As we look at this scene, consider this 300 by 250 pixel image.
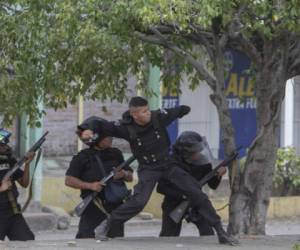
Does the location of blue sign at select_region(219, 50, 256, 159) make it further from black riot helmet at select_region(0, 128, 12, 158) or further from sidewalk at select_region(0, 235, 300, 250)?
black riot helmet at select_region(0, 128, 12, 158)

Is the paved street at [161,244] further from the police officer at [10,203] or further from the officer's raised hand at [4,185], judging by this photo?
the officer's raised hand at [4,185]

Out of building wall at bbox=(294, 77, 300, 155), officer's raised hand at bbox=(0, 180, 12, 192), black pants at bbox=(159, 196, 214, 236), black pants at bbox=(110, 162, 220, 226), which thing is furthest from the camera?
building wall at bbox=(294, 77, 300, 155)

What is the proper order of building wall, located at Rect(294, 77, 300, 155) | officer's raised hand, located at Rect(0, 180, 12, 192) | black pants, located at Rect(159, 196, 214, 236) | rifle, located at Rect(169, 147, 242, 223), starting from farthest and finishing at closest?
1. building wall, located at Rect(294, 77, 300, 155)
2. black pants, located at Rect(159, 196, 214, 236)
3. rifle, located at Rect(169, 147, 242, 223)
4. officer's raised hand, located at Rect(0, 180, 12, 192)

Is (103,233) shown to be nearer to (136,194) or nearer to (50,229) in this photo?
(136,194)

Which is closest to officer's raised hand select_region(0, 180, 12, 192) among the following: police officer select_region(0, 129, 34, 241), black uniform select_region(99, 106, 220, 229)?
police officer select_region(0, 129, 34, 241)

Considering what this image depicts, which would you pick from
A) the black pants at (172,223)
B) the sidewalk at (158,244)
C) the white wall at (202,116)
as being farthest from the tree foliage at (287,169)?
the sidewalk at (158,244)

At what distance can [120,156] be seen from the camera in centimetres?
1028

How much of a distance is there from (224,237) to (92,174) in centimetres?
152

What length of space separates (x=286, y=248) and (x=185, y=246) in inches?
39.4

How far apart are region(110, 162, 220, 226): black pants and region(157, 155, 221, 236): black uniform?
38cm

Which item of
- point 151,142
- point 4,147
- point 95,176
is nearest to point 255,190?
point 151,142

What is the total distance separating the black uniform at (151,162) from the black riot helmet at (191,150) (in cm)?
71

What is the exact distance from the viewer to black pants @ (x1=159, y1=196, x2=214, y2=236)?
34.1 ft

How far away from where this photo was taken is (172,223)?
10539 millimetres
